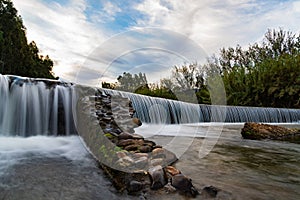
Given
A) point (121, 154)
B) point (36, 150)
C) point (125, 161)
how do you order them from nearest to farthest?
1. point (125, 161)
2. point (121, 154)
3. point (36, 150)

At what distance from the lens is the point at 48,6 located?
7.42 meters

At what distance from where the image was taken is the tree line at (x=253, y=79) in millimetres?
16814

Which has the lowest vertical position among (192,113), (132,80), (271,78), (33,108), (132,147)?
(132,147)

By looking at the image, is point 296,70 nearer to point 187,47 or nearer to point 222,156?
point 187,47

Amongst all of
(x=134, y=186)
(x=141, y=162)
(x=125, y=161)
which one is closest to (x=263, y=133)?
(x=141, y=162)

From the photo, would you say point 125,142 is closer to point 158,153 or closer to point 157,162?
point 158,153

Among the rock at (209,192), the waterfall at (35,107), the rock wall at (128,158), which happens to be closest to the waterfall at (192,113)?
the waterfall at (35,107)

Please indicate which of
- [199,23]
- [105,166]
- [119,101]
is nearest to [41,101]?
[119,101]

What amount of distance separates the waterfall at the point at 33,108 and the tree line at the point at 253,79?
6.48 meters

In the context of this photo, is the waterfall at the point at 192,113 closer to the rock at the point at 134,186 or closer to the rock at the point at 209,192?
the rock at the point at 134,186

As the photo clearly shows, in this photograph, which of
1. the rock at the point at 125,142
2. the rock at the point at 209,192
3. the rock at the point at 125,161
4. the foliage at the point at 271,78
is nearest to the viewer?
the rock at the point at 209,192

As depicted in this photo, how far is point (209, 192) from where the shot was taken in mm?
1886

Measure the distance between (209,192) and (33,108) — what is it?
193 inches

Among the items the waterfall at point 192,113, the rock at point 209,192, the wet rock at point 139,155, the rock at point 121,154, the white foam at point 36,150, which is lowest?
the rock at point 209,192
